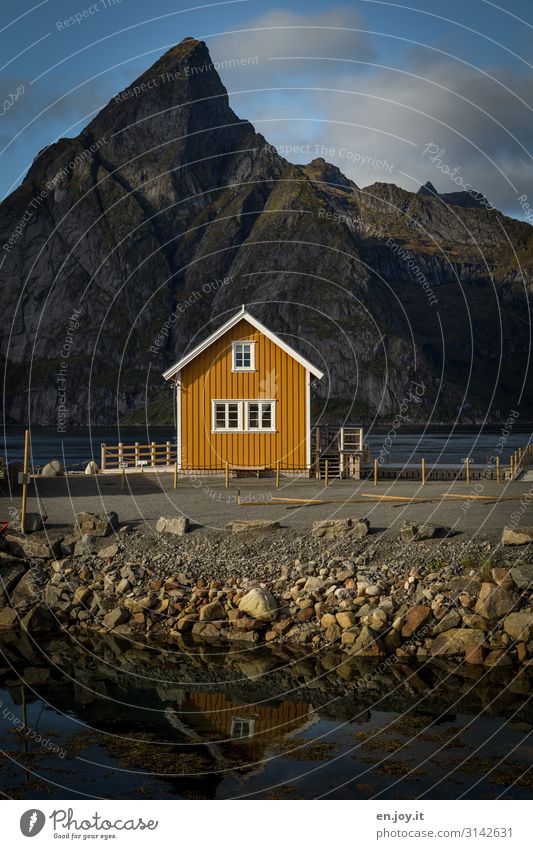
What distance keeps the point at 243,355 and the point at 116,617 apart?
69.2 feet

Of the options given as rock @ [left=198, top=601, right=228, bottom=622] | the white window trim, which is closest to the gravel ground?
the white window trim

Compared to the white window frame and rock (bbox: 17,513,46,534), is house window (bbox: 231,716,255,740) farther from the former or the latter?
the white window frame

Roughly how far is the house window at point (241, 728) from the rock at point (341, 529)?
9.11 meters

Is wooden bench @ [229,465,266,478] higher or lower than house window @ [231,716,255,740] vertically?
higher

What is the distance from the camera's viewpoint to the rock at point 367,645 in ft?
67.8

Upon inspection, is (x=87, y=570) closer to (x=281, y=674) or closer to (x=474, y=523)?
(x=281, y=674)

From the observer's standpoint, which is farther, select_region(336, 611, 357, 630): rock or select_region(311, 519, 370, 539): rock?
select_region(311, 519, 370, 539): rock

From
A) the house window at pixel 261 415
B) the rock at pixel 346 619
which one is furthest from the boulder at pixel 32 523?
the house window at pixel 261 415

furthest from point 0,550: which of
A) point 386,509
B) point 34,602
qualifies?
point 386,509

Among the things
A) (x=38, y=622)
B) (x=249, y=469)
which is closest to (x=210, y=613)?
(x=38, y=622)

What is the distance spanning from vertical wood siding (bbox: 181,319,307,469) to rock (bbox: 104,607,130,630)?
1909 centimetres

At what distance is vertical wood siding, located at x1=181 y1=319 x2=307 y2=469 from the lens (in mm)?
42125

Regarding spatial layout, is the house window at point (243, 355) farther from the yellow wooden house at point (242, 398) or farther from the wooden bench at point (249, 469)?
the wooden bench at point (249, 469)

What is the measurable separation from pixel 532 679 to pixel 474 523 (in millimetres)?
8418
